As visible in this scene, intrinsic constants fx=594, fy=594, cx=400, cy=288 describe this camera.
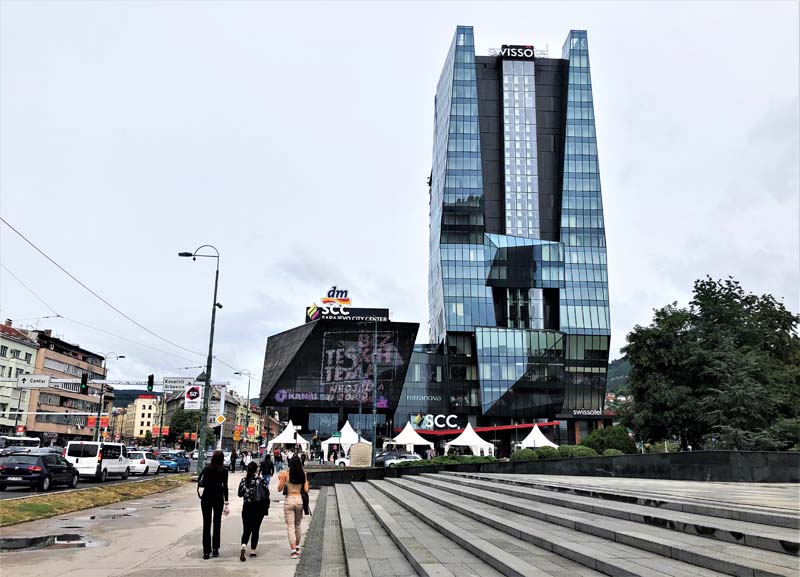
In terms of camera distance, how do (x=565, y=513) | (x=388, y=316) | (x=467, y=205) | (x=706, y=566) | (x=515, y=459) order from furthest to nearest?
(x=388, y=316) < (x=467, y=205) < (x=515, y=459) < (x=565, y=513) < (x=706, y=566)

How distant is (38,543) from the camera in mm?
11055

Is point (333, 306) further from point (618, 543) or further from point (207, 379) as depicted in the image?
point (618, 543)

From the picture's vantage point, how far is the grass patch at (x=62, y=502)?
1432cm

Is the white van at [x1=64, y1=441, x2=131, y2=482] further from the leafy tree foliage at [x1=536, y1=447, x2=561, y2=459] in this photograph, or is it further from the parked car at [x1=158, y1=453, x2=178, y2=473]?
the leafy tree foliage at [x1=536, y1=447, x2=561, y2=459]

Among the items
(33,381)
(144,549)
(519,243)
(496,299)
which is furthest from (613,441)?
(519,243)

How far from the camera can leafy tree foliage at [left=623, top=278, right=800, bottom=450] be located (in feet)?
103

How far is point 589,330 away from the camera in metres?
88.5

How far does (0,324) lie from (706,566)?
8661 centimetres

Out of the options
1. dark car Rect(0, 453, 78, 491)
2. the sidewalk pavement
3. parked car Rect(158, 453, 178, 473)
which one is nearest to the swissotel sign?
parked car Rect(158, 453, 178, 473)

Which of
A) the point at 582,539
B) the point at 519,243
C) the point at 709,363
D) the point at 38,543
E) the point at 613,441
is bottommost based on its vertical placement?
the point at 38,543

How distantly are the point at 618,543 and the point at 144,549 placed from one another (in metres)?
8.16

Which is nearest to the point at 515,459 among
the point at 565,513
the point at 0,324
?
the point at 565,513

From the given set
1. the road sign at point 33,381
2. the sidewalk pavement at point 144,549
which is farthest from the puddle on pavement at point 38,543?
the road sign at point 33,381

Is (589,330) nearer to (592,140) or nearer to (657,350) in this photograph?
(592,140)
